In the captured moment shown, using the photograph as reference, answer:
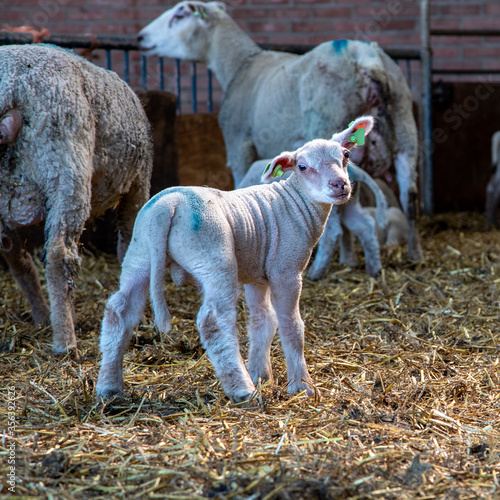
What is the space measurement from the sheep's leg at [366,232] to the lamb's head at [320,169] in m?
2.38

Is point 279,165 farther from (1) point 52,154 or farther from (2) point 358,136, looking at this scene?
(1) point 52,154

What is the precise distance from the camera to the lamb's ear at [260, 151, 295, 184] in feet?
9.01

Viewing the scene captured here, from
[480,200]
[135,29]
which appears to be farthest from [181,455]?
[135,29]

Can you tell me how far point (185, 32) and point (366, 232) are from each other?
2.87 meters

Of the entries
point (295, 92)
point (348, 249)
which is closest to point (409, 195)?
point (348, 249)

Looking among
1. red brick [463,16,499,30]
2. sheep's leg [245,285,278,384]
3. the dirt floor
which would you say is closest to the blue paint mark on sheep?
sheep's leg [245,285,278,384]

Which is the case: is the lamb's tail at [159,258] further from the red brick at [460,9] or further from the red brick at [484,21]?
the red brick at [484,21]

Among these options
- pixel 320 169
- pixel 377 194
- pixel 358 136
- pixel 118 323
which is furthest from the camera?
pixel 377 194

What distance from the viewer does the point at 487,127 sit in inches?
345

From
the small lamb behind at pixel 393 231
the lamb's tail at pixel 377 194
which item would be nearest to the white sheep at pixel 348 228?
the lamb's tail at pixel 377 194

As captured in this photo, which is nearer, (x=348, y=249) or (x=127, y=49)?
(x=348, y=249)

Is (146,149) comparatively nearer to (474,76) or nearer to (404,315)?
(404,315)

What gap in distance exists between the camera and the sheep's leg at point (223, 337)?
8.11ft

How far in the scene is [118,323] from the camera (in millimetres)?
2588
